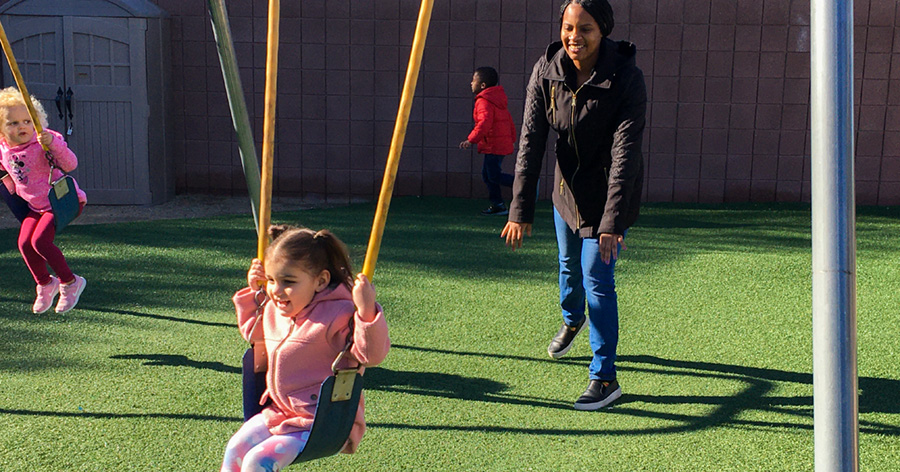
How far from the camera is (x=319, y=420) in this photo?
245 cm

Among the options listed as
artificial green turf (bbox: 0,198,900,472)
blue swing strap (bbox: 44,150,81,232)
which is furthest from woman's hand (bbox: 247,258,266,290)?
blue swing strap (bbox: 44,150,81,232)

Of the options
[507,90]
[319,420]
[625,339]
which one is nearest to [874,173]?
[507,90]

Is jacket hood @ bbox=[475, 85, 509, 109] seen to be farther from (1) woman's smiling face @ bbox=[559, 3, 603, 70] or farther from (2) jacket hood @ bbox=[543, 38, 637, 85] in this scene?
(1) woman's smiling face @ bbox=[559, 3, 603, 70]

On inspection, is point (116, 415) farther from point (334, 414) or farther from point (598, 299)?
point (598, 299)

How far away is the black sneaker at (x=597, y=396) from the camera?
3947mm

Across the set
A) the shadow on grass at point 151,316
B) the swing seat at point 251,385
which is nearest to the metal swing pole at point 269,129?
the swing seat at point 251,385

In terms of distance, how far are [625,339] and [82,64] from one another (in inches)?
261

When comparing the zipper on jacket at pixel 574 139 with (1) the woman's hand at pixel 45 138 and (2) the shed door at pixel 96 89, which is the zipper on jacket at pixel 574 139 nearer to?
(1) the woman's hand at pixel 45 138

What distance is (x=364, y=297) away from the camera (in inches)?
95.9

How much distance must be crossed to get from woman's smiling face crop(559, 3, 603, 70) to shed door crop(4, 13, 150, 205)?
6643 mm

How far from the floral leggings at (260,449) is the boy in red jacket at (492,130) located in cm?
630

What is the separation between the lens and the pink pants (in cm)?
472

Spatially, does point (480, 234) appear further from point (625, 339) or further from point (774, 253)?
point (625, 339)

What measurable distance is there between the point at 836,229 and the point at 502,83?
25.4ft
